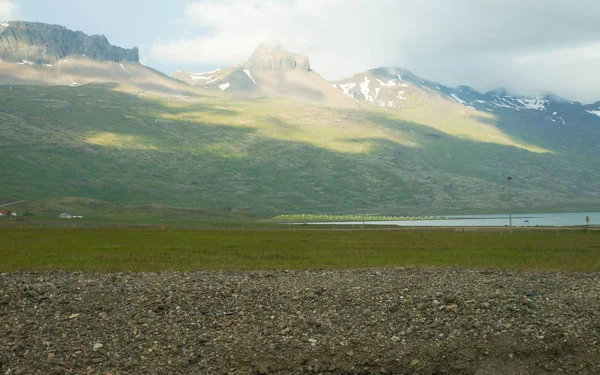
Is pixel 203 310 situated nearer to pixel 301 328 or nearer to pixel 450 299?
pixel 301 328

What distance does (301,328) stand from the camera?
22.6 m

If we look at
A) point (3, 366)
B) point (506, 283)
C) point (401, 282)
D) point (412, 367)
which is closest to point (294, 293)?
point (401, 282)

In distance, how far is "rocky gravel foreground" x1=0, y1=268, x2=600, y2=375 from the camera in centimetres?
2055

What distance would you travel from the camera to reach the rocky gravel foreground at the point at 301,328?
20.5 meters

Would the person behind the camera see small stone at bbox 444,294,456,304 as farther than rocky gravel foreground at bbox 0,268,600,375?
Yes

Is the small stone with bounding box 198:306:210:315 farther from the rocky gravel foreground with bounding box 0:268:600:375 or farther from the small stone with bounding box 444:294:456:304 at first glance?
the small stone with bounding box 444:294:456:304

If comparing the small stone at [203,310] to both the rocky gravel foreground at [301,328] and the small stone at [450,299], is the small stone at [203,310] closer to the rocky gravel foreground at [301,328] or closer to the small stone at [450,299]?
the rocky gravel foreground at [301,328]

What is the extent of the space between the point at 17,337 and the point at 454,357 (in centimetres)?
1625

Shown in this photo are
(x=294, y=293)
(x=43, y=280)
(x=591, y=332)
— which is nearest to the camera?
(x=591, y=332)

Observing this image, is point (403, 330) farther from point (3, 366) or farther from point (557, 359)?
point (3, 366)

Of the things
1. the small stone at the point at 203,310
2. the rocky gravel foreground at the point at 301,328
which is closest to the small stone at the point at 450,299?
the rocky gravel foreground at the point at 301,328

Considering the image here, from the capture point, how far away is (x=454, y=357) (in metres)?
20.5

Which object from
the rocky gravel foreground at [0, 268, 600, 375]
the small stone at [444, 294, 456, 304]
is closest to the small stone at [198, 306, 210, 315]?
the rocky gravel foreground at [0, 268, 600, 375]

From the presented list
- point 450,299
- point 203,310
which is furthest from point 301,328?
point 450,299
